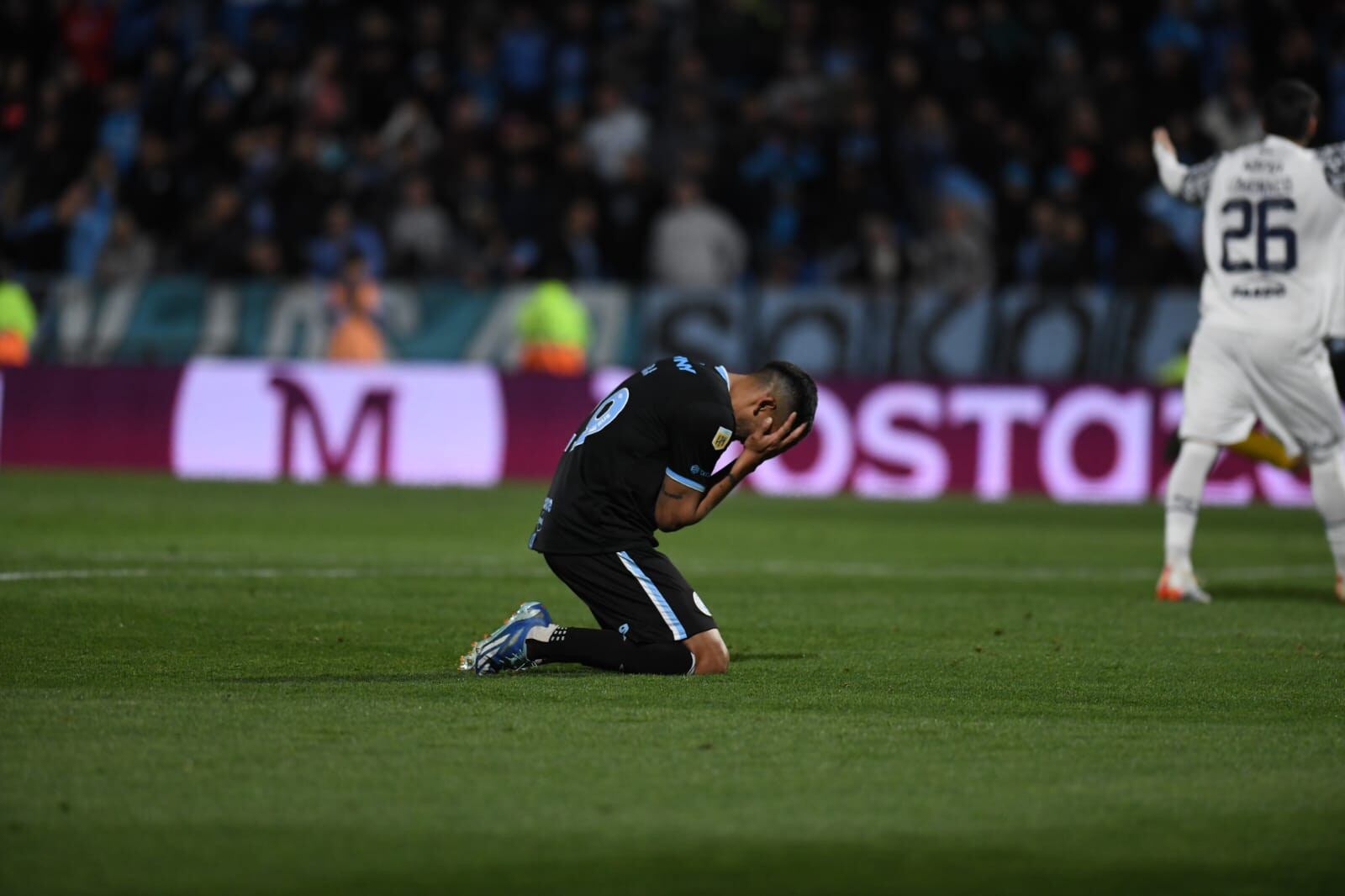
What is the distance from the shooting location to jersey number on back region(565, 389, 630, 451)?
23.6ft

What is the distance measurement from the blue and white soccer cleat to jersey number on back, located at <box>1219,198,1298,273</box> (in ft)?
14.6

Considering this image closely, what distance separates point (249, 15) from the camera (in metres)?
→ 23.0

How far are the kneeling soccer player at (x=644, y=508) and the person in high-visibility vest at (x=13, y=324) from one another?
1302 cm

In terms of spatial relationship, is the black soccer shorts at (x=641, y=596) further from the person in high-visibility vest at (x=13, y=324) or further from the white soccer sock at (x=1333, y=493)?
the person in high-visibility vest at (x=13, y=324)

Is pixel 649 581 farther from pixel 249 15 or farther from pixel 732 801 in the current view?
pixel 249 15

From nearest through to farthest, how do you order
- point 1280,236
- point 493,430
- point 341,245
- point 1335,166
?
point 1335,166
point 1280,236
point 493,430
point 341,245

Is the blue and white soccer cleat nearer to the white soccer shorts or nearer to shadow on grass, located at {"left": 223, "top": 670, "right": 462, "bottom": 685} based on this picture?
shadow on grass, located at {"left": 223, "top": 670, "right": 462, "bottom": 685}

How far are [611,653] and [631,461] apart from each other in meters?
0.69

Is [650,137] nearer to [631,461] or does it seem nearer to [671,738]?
[631,461]

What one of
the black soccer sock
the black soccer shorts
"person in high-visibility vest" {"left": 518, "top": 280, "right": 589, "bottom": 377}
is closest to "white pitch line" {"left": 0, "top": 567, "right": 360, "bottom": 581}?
the black soccer sock

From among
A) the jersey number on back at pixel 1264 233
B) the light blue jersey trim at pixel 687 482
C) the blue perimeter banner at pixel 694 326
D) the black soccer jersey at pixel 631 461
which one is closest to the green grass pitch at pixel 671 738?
the black soccer jersey at pixel 631 461

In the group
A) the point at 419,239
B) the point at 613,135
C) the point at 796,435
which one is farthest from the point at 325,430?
the point at 796,435

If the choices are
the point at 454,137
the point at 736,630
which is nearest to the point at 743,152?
the point at 454,137

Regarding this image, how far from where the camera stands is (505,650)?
23.5 ft
